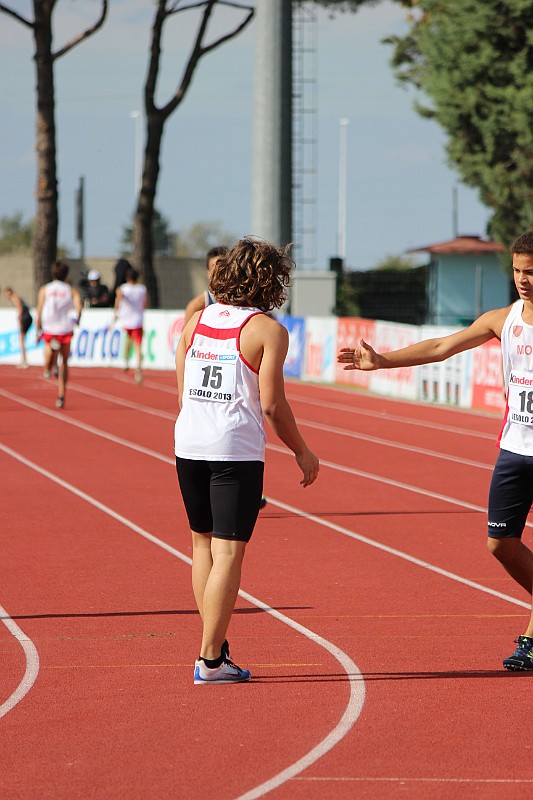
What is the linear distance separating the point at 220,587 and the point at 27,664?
1.11 meters

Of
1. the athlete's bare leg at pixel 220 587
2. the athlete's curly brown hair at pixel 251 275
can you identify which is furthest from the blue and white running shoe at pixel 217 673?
the athlete's curly brown hair at pixel 251 275

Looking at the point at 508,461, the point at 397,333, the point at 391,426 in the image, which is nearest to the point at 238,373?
the point at 508,461

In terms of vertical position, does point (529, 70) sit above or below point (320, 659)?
above

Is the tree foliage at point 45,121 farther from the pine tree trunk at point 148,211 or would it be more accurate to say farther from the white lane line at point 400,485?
the white lane line at point 400,485

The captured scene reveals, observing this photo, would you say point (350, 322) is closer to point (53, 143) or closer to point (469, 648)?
point (53, 143)

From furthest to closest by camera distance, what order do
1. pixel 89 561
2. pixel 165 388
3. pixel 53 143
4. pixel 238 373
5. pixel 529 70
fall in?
pixel 53 143 → pixel 529 70 → pixel 165 388 → pixel 89 561 → pixel 238 373

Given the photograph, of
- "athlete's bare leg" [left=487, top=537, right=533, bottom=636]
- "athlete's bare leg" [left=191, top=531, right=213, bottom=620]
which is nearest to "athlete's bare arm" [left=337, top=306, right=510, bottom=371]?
"athlete's bare leg" [left=487, top=537, right=533, bottom=636]

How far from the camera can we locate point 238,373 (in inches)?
234

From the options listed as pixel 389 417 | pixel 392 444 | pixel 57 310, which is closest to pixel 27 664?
pixel 392 444

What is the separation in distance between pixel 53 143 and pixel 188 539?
1229 inches

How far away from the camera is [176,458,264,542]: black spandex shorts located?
601 cm

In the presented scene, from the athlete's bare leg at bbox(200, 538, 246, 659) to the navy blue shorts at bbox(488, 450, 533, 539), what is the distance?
3.98ft

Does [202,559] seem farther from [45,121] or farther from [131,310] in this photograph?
[45,121]

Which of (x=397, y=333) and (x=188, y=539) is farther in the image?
(x=397, y=333)
